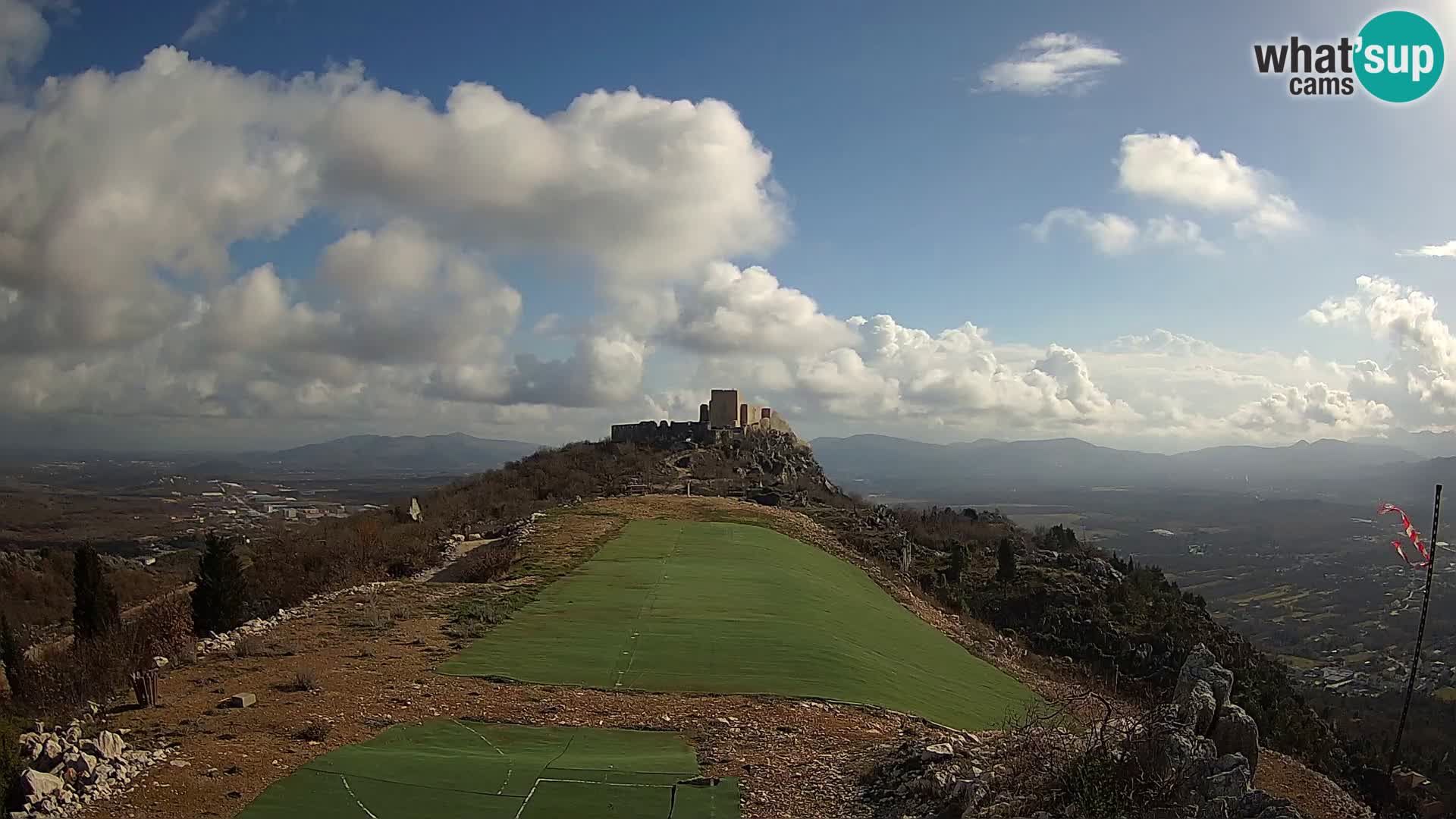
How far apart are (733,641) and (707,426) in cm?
4694

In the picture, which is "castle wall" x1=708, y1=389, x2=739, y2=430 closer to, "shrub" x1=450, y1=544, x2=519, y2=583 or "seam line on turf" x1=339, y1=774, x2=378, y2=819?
"shrub" x1=450, y1=544, x2=519, y2=583

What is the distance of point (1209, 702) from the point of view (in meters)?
9.70

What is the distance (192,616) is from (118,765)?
11.6m

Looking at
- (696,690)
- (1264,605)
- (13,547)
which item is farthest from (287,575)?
(1264,605)

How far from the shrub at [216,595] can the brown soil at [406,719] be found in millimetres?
2192

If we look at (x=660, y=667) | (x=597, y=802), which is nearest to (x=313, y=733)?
(x=597, y=802)

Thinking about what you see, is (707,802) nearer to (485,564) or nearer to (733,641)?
(733,641)

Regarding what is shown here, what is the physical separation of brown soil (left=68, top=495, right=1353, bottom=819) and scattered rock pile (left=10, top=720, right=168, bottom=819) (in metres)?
0.23

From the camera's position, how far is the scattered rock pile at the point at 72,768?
25.8 feet

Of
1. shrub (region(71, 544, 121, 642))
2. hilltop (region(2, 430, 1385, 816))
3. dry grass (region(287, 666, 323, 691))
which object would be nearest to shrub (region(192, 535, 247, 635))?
hilltop (region(2, 430, 1385, 816))

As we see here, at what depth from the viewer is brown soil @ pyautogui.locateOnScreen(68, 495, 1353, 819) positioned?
902cm

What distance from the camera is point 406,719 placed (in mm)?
11359

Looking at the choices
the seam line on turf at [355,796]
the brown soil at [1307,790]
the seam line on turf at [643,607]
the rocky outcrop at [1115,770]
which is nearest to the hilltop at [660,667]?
the rocky outcrop at [1115,770]

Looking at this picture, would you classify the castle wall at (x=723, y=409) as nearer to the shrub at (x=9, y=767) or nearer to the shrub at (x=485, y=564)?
the shrub at (x=485, y=564)
